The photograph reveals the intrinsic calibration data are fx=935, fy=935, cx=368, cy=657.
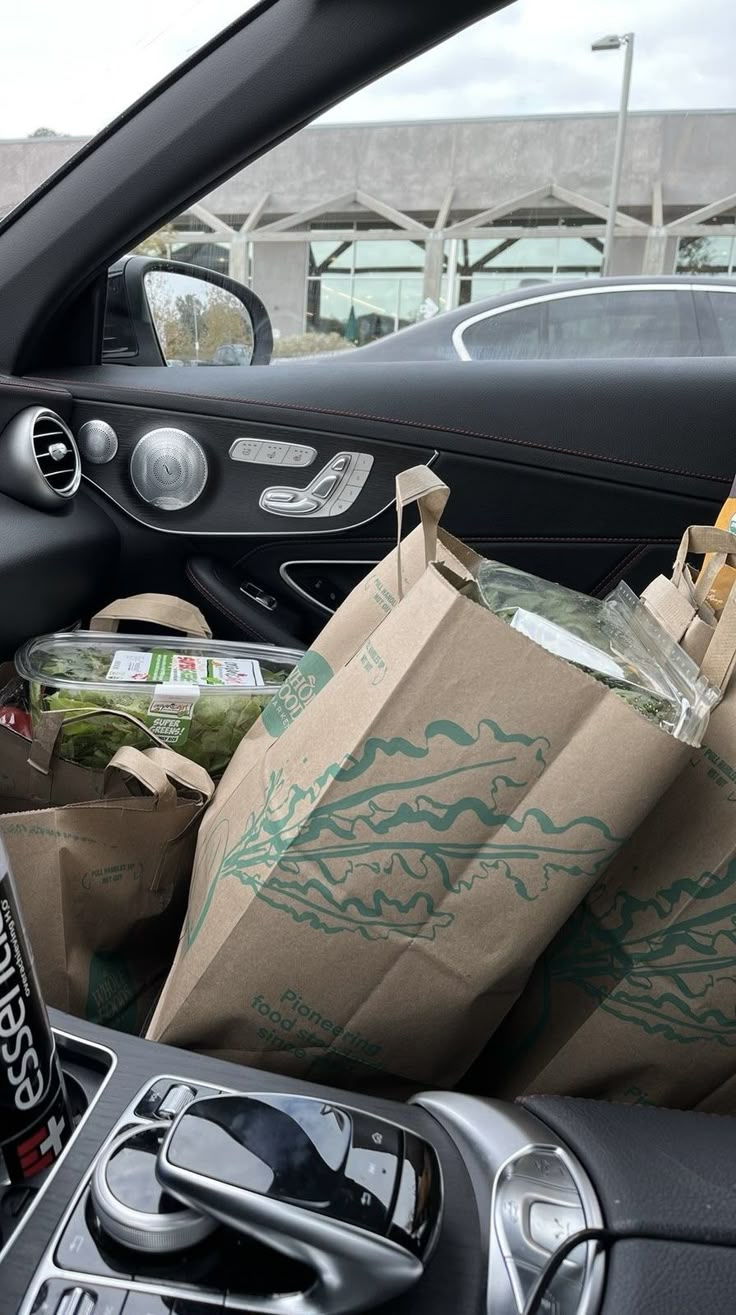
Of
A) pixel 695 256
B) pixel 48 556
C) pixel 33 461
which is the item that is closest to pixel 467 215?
pixel 695 256

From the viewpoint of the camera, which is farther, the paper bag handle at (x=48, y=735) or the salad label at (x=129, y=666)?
the salad label at (x=129, y=666)

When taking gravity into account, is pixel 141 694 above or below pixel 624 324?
below

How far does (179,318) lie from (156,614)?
679 mm

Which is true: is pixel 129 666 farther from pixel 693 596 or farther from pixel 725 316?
pixel 725 316

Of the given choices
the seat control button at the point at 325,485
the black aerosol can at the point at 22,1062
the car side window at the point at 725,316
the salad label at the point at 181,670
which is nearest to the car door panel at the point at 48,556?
the salad label at the point at 181,670

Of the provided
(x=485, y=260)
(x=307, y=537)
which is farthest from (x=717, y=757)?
(x=485, y=260)

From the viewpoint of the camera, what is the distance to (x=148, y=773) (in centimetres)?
99

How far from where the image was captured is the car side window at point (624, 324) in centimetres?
178

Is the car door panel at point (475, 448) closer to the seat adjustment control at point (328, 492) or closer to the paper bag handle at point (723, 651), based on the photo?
the seat adjustment control at point (328, 492)

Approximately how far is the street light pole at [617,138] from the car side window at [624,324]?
212 millimetres

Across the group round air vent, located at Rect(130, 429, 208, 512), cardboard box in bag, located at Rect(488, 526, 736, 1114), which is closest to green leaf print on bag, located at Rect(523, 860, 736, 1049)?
cardboard box in bag, located at Rect(488, 526, 736, 1114)

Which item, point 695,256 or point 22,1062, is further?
point 695,256

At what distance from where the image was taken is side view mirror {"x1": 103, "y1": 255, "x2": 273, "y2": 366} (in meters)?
1.66

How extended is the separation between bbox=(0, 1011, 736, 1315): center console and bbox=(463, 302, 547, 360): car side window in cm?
146
